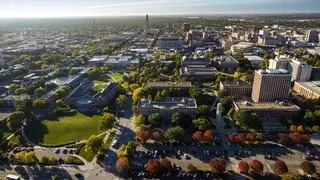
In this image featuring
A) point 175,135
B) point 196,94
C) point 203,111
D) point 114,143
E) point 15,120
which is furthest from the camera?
point 196,94

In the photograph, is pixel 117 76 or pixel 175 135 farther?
pixel 117 76

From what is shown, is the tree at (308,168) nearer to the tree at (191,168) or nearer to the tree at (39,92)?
the tree at (191,168)

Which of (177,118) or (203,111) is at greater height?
(177,118)

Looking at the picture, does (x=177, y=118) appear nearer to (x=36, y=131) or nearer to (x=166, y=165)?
(x=166, y=165)

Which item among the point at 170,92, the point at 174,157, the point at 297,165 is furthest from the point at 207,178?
the point at 170,92

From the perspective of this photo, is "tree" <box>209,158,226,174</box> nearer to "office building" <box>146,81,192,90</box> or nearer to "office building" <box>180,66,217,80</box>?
"office building" <box>146,81,192,90</box>

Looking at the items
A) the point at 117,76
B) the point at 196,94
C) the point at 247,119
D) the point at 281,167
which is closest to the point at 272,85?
the point at 247,119
